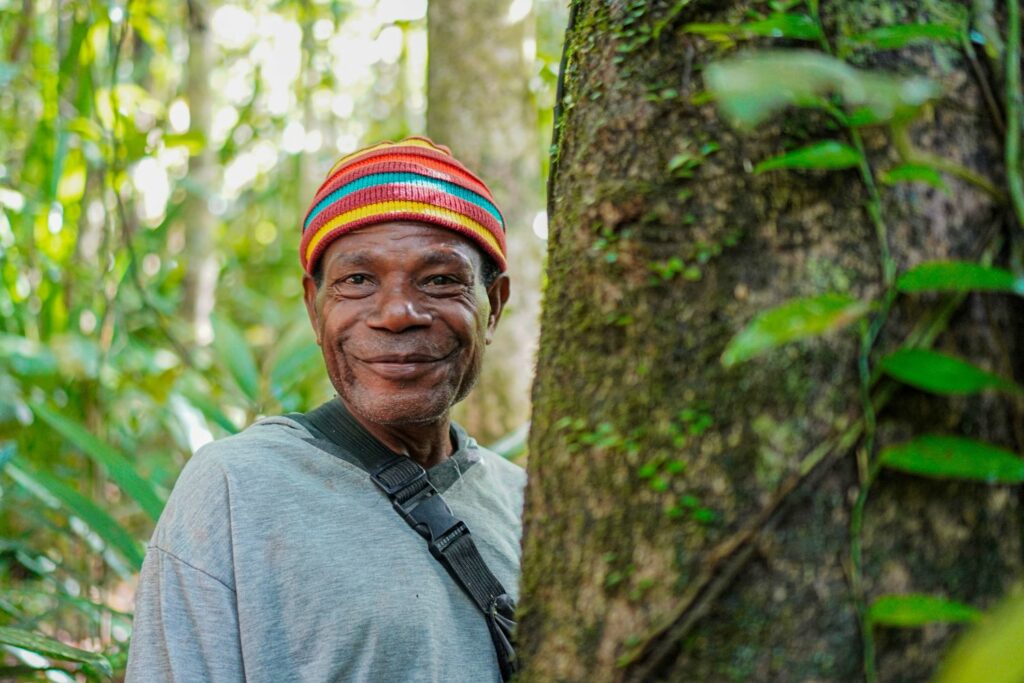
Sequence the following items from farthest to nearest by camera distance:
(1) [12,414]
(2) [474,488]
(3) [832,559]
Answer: (1) [12,414] < (2) [474,488] < (3) [832,559]

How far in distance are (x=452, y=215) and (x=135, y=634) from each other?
102 cm

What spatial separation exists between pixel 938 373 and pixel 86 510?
2.43 m

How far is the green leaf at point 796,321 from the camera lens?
2.70 feet

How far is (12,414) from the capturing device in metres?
3.83

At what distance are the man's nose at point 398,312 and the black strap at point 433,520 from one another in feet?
0.74

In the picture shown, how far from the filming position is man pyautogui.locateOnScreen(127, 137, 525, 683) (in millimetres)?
1672

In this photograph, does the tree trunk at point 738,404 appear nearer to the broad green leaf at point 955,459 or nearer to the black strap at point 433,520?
the broad green leaf at point 955,459

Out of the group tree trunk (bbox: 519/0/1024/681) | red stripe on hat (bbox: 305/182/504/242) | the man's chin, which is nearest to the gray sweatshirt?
the man's chin

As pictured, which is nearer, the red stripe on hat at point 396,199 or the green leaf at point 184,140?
the red stripe on hat at point 396,199

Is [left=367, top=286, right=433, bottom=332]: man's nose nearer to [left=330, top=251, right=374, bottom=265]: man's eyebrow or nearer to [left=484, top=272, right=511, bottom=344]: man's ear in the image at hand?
[left=330, top=251, right=374, bottom=265]: man's eyebrow

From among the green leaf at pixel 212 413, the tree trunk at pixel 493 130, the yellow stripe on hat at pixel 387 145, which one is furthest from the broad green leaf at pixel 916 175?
the tree trunk at pixel 493 130

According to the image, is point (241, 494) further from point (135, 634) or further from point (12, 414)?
point (12, 414)

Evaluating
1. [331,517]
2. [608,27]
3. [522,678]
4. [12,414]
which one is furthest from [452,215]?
[12,414]

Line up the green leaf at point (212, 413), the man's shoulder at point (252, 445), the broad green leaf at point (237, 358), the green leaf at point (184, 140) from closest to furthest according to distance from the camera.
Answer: the man's shoulder at point (252, 445) → the green leaf at point (212, 413) → the broad green leaf at point (237, 358) → the green leaf at point (184, 140)
